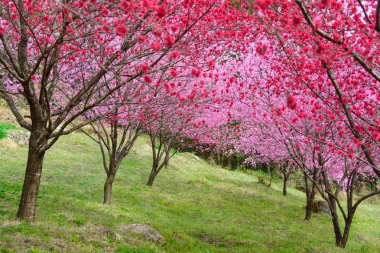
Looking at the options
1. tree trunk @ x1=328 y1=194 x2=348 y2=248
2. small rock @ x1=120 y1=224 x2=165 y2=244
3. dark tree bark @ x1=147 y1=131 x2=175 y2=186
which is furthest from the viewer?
dark tree bark @ x1=147 y1=131 x2=175 y2=186

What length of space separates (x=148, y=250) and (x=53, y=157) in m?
15.8

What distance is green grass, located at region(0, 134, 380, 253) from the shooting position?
8609 millimetres

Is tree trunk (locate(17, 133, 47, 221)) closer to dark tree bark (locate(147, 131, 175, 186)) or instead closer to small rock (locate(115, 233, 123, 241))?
small rock (locate(115, 233, 123, 241))

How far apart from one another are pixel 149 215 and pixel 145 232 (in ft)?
12.1

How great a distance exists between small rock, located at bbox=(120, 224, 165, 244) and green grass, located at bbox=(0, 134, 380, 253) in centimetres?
29

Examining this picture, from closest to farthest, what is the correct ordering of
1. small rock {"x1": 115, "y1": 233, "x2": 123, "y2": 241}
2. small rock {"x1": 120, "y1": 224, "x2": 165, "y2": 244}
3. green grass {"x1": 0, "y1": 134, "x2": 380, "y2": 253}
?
1. green grass {"x1": 0, "y1": 134, "x2": 380, "y2": 253}
2. small rock {"x1": 115, "y1": 233, "x2": 123, "y2": 241}
3. small rock {"x1": 120, "y1": 224, "x2": 165, "y2": 244}

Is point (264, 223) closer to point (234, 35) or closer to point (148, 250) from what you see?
point (148, 250)

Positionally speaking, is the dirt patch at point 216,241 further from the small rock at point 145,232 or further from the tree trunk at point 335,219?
the tree trunk at point 335,219

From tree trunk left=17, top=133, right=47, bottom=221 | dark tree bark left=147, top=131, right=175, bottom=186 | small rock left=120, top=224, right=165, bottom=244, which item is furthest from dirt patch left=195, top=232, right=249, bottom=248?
→ dark tree bark left=147, top=131, right=175, bottom=186

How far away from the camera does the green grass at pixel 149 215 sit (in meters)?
8.61

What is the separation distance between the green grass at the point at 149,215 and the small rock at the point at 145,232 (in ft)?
0.96

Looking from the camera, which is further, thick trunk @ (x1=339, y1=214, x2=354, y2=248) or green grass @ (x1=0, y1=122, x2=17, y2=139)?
green grass @ (x1=0, y1=122, x2=17, y2=139)

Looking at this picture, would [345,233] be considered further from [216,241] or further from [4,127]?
[4,127]

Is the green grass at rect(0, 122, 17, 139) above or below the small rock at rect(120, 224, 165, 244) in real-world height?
above
